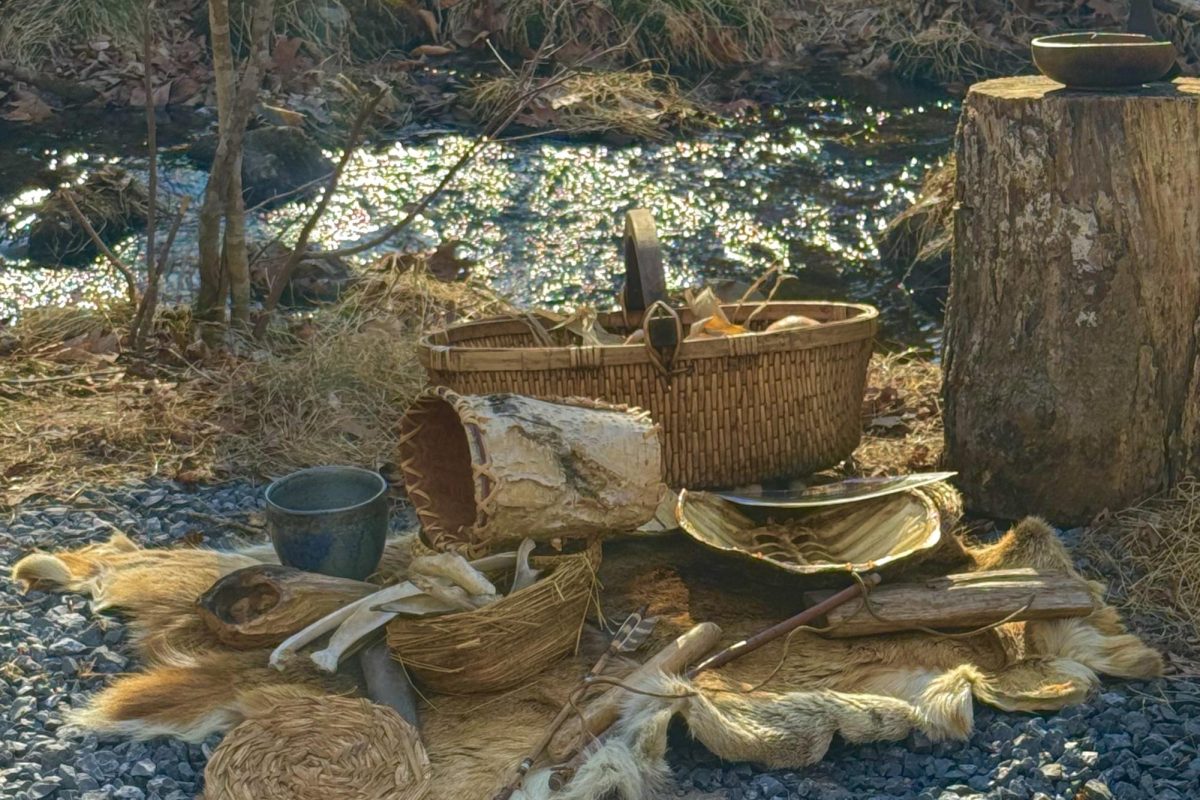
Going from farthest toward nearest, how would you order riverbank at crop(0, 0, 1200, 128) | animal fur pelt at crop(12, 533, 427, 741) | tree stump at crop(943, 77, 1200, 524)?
riverbank at crop(0, 0, 1200, 128) < tree stump at crop(943, 77, 1200, 524) < animal fur pelt at crop(12, 533, 427, 741)

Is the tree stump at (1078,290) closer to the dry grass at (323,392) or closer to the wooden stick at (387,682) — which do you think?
the wooden stick at (387,682)

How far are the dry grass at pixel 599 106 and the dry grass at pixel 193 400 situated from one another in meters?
2.90

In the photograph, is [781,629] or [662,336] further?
[662,336]

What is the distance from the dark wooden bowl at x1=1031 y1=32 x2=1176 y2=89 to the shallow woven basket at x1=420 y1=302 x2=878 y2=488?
0.89 metres

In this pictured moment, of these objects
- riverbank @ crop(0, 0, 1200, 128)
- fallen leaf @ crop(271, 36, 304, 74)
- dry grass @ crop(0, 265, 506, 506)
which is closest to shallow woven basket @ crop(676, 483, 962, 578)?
dry grass @ crop(0, 265, 506, 506)

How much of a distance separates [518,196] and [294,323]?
2.06 meters

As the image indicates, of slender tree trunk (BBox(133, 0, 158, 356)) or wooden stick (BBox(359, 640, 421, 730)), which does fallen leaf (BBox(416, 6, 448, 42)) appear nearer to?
slender tree trunk (BBox(133, 0, 158, 356))

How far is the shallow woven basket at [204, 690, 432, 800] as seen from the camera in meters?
2.80

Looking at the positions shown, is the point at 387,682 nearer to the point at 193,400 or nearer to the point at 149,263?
the point at 193,400

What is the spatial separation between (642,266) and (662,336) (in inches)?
18.2

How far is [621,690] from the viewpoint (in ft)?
10.0

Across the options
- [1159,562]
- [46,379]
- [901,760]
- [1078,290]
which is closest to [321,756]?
[901,760]

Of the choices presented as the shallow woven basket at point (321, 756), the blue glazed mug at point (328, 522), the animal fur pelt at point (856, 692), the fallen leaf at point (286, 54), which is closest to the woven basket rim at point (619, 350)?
the blue glazed mug at point (328, 522)

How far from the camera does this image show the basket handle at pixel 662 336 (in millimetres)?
3982
